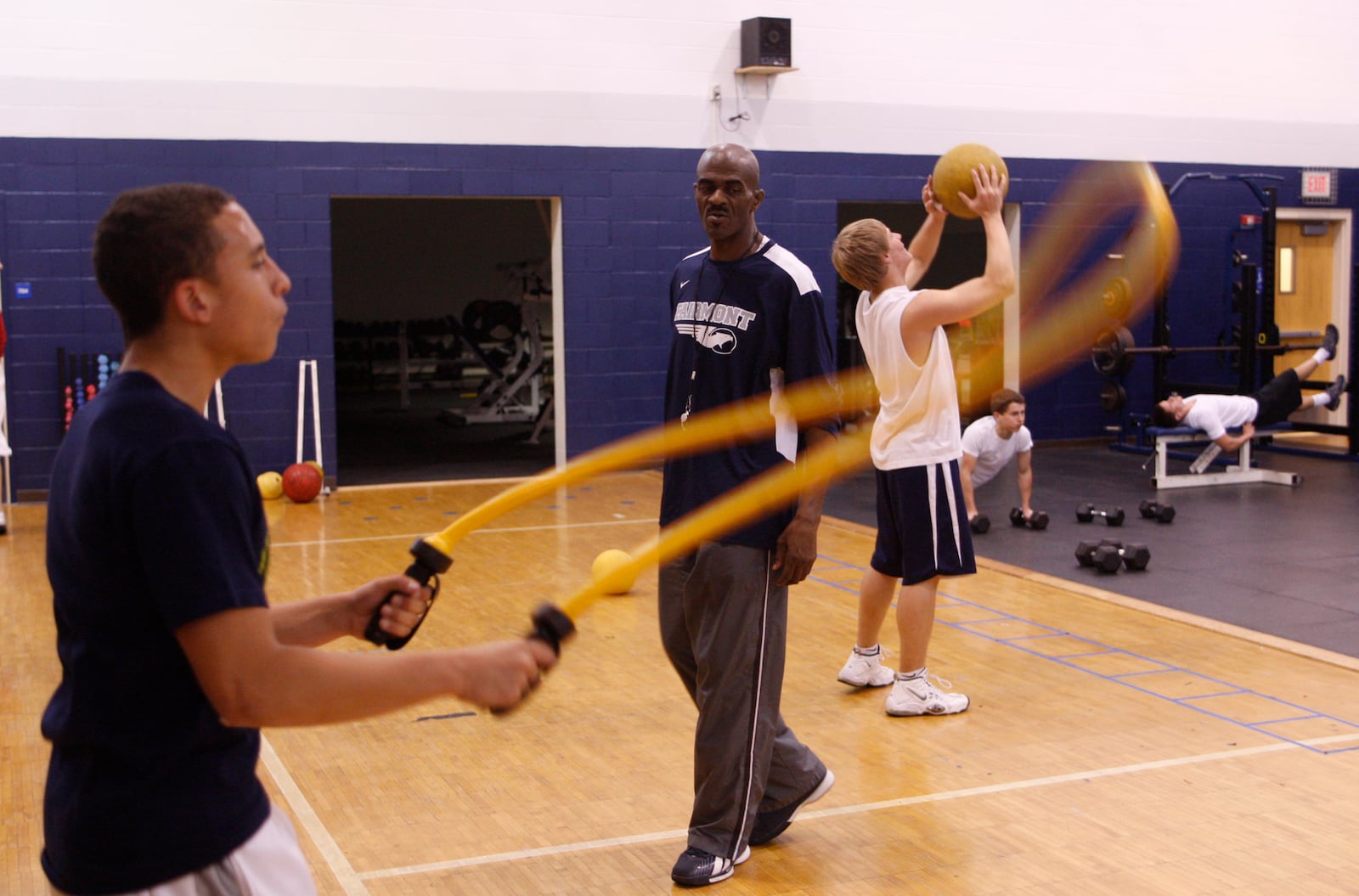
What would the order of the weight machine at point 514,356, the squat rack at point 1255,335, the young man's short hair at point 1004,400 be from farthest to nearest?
the weight machine at point 514,356 → the squat rack at point 1255,335 → the young man's short hair at point 1004,400

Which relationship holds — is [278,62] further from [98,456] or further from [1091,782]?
[98,456]

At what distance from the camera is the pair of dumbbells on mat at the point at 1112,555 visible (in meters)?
6.91

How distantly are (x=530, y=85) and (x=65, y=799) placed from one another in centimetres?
986

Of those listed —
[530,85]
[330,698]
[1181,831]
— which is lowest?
[1181,831]

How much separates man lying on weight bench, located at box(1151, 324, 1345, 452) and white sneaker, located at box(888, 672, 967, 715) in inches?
229

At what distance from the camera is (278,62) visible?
10156 millimetres

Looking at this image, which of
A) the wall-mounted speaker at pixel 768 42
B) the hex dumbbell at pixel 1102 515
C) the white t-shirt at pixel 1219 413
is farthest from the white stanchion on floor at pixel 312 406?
the white t-shirt at pixel 1219 413

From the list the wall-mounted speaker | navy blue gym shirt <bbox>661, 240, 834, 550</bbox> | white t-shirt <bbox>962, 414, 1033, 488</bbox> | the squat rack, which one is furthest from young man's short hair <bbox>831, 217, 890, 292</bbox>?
the squat rack

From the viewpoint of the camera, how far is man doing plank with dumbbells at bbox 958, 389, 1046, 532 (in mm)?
7645

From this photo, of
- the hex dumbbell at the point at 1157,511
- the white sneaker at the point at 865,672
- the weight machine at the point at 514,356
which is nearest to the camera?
the white sneaker at the point at 865,672

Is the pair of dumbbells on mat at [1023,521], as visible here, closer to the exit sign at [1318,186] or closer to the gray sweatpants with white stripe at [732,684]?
the gray sweatpants with white stripe at [732,684]

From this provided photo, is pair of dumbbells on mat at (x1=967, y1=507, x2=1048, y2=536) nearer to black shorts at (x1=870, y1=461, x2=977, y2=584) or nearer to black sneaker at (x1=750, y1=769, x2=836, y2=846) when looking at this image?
black shorts at (x1=870, y1=461, x2=977, y2=584)

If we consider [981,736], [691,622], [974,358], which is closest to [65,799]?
[691,622]

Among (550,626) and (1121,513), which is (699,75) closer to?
(1121,513)
